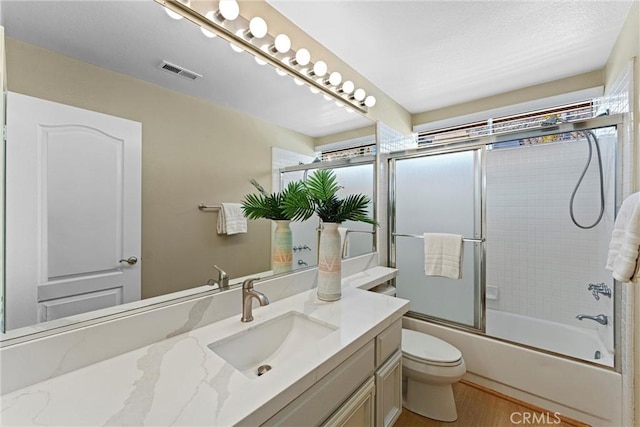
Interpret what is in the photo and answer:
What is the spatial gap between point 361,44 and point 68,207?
176 cm

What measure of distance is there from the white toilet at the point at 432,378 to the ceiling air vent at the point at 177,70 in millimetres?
1893

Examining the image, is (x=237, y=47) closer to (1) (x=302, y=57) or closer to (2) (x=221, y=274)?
(1) (x=302, y=57)

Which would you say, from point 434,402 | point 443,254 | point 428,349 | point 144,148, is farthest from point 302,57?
point 434,402

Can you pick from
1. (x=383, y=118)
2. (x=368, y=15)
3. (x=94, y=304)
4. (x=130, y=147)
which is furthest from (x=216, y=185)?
(x=383, y=118)

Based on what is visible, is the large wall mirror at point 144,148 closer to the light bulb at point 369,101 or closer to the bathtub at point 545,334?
the light bulb at point 369,101

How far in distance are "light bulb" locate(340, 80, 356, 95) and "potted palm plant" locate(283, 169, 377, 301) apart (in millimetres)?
860

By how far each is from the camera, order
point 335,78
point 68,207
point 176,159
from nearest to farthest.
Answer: point 68,207, point 176,159, point 335,78

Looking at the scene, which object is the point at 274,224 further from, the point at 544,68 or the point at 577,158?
the point at 577,158

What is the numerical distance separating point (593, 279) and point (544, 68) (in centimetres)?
Answer: 172

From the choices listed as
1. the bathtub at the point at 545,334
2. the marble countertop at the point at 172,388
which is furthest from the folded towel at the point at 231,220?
the bathtub at the point at 545,334

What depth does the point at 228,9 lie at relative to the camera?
1.14m

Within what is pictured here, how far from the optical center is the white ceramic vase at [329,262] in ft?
4.20

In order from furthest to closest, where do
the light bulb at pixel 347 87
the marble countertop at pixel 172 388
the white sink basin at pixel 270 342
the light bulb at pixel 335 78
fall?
the light bulb at pixel 347 87
the light bulb at pixel 335 78
the white sink basin at pixel 270 342
the marble countertop at pixel 172 388

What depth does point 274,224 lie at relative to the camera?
1339mm
